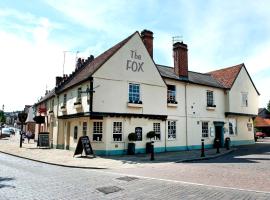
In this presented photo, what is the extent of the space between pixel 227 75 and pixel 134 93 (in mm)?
15558

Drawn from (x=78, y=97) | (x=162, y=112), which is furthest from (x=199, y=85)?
(x=78, y=97)

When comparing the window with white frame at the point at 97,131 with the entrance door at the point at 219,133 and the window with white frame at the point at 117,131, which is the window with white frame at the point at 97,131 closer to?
the window with white frame at the point at 117,131

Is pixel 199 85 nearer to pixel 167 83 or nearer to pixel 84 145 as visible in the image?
pixel 167 83

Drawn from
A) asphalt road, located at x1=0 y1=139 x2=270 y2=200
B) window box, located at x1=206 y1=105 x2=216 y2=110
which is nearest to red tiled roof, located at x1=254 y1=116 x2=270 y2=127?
window box, located at x1=206 y1=105 x2=216 y2=110

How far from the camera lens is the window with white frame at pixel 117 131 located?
19969mm

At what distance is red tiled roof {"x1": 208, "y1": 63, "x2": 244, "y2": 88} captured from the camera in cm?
3015

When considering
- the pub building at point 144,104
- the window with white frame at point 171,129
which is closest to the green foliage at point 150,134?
the pub building at point 144,104

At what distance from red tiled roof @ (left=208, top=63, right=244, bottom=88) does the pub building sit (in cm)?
12

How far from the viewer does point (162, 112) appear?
23109mm

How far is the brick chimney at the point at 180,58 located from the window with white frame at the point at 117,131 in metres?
9.25

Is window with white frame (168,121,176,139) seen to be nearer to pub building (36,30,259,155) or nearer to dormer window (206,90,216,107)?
pub building (36,30,259,155)

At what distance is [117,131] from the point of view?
20172 mm

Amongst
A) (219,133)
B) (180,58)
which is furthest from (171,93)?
(219,133)

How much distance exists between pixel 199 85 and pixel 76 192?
2108 cm
